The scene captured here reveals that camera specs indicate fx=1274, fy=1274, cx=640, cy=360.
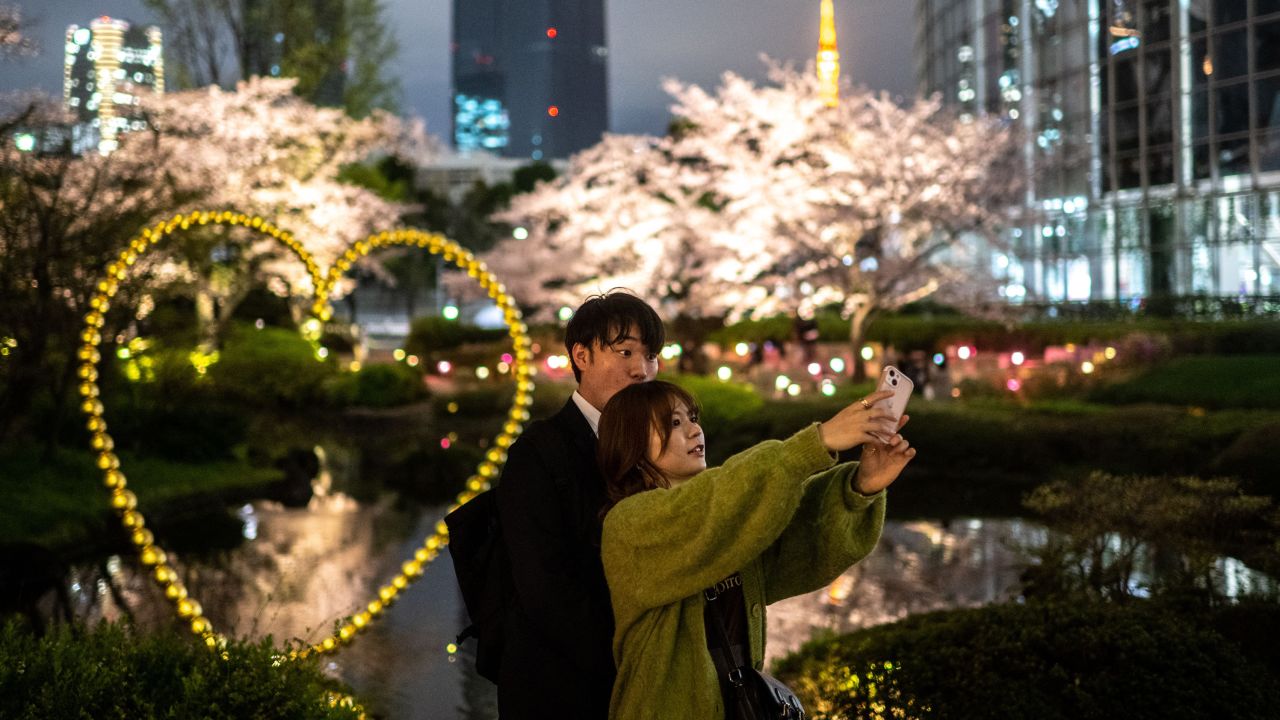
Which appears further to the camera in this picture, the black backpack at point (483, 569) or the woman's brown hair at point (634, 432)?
the black backpack at point (483, 569)

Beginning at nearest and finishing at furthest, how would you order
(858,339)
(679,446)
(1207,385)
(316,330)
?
(679,446), (316,330), (1207,385), (858,339)

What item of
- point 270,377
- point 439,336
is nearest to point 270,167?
point 270,377

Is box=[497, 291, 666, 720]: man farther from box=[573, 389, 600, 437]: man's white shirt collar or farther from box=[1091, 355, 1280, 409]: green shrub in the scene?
box=[1091, 355, 1280, 409]: green shrub

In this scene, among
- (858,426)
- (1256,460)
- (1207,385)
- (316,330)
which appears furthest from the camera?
(1207,385)

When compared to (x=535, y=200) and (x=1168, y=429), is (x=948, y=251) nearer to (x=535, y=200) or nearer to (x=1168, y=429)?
(x=535, y=200)

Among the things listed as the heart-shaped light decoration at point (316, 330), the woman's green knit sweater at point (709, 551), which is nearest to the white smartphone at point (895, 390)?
the woman's green knit sweater at point (709, 551)

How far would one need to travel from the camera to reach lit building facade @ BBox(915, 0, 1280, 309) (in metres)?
38.6

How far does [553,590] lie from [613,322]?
0.74 metres

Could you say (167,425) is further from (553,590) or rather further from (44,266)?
(553,590)

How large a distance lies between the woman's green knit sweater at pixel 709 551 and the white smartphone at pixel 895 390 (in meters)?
0.17

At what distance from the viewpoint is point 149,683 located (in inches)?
174

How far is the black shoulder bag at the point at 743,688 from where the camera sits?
305cm

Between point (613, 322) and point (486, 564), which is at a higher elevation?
point (613, 322)

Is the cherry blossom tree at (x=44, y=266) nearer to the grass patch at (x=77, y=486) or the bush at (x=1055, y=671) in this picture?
the grass patch at (x=77, y=486)
